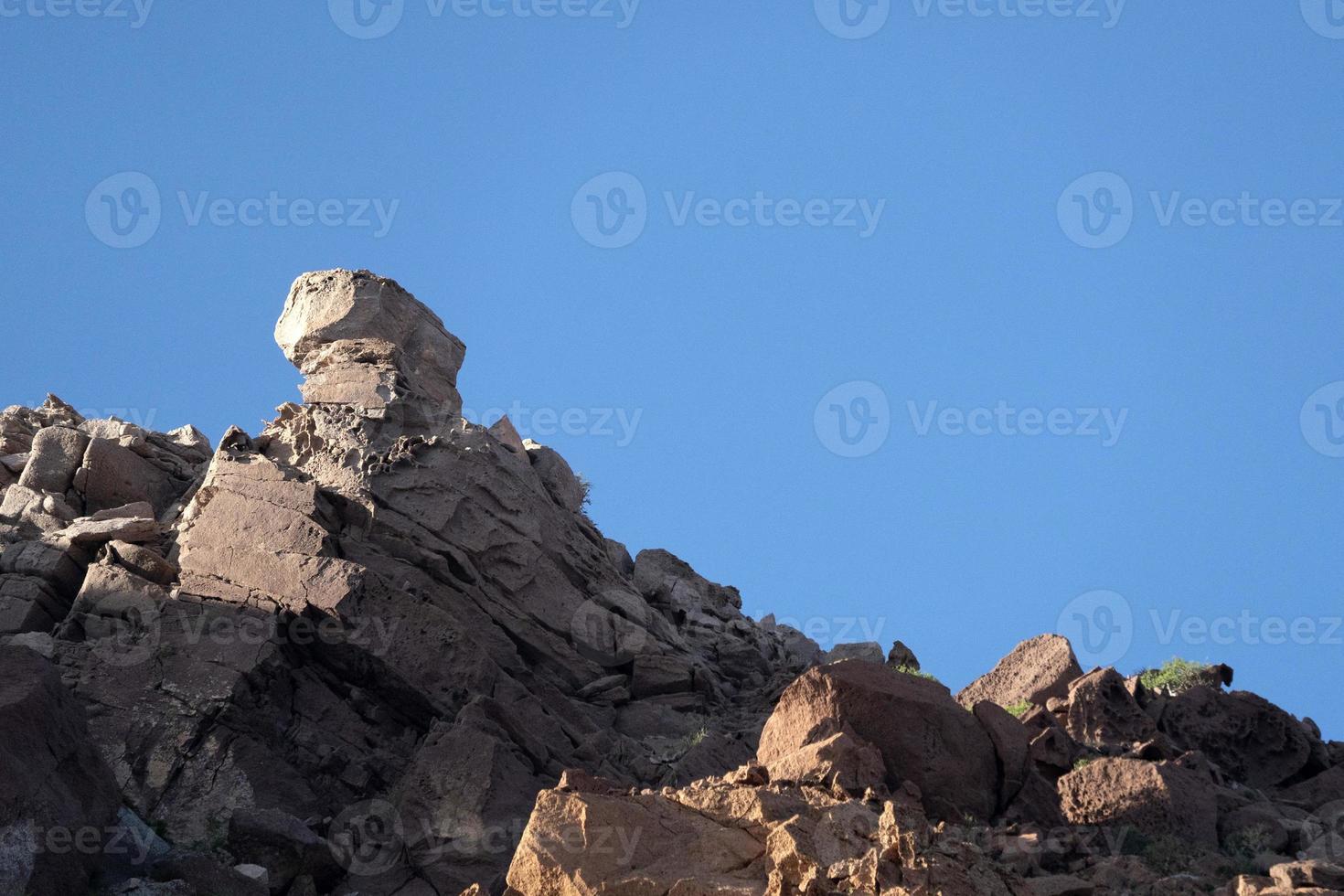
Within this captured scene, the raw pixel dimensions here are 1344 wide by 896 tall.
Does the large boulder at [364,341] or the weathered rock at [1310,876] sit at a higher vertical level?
the large boulder at [364,341]

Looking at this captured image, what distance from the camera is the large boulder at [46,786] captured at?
53.6 feet

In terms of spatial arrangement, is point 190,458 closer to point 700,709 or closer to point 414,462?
point 414,462

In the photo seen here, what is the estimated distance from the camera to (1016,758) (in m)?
18.7

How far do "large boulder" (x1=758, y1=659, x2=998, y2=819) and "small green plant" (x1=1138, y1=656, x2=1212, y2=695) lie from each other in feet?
18.2

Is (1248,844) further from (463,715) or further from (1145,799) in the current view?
(463,715)

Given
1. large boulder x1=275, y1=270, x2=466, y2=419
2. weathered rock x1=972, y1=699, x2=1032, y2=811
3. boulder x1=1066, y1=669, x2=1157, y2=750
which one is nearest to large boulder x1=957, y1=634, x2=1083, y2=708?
boulder x1=1066, y1=669, x2=1157, y2=750

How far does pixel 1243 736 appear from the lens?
21.1m

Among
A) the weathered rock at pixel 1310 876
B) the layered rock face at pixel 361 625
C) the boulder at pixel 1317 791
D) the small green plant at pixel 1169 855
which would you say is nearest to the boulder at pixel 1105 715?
the boulder at pixel 1317 791

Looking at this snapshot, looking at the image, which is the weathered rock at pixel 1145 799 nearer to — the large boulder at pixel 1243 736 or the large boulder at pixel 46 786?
the large boulder at pixel 1243 736

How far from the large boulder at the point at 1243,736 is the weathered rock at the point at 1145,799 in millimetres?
2451

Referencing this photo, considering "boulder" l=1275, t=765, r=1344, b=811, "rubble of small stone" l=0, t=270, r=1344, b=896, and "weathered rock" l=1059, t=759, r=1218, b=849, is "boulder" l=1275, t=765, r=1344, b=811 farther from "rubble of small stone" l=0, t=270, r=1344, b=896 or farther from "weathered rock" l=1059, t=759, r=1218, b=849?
"weathered rock" l=1059, t=759, r=1218, b=849

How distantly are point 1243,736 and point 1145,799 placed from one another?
148 inches

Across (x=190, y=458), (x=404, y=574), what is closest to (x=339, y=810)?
(x=404, y=574)

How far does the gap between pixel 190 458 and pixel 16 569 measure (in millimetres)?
5865
